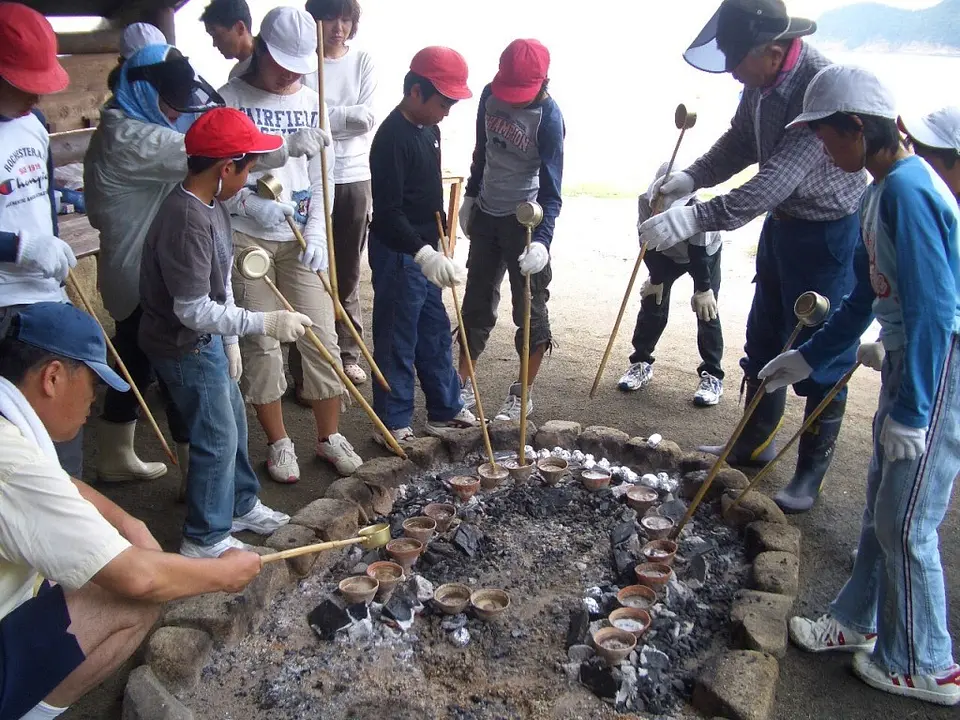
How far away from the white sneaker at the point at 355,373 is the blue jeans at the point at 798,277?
101 inches

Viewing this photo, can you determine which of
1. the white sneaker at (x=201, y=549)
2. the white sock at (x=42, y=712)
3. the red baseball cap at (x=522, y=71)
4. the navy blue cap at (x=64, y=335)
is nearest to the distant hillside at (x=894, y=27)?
the red baseball cap at (x=522, y=71)

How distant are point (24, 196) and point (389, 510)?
2040 millimetres

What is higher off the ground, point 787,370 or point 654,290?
point 787,370

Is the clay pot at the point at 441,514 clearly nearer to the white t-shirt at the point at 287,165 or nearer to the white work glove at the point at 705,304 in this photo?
the white t-shirt at the point at 287,165

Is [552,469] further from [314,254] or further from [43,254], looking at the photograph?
[43,254]

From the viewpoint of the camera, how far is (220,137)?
2975 millimetres

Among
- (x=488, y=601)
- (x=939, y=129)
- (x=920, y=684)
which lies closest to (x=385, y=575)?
(x=488, y=601)

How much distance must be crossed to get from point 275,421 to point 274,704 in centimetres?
179

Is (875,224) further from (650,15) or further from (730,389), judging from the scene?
(650,15)

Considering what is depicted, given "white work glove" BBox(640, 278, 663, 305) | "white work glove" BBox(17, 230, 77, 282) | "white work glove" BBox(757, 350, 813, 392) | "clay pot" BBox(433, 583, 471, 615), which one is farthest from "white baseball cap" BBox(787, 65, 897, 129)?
"white work glove" BBox(17, 230, 77, 282)

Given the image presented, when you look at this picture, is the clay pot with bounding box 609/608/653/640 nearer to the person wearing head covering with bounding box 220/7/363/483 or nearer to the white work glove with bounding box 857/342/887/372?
the white work glove with bounding box 857/342/887/372

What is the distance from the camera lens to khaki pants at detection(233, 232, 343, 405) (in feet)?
12.8

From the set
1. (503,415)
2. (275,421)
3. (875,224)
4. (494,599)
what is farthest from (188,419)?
(875,224)

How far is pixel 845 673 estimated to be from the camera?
9.70 feet
